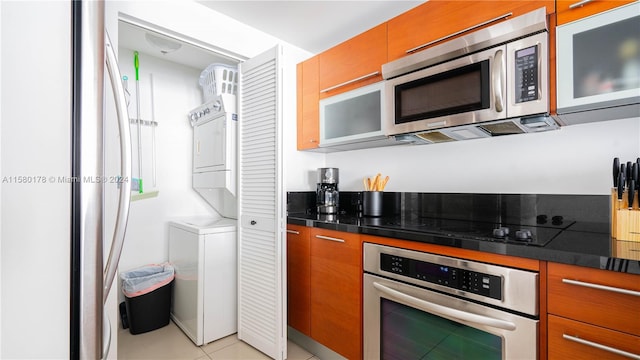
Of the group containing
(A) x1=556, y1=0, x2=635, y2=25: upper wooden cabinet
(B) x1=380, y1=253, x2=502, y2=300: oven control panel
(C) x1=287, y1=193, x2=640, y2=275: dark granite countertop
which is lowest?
(B) x1=380, y1=253, x2=502, y2=300: oven control panel

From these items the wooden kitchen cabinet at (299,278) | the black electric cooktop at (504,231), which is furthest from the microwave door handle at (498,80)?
the wooden kitchen cabinet at (299,278)

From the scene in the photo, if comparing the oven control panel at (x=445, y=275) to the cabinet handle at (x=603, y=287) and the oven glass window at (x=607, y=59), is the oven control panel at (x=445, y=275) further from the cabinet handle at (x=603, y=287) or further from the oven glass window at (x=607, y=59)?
the oven glass window at (x=607, y=59)

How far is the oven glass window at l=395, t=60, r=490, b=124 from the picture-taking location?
4.89 ft

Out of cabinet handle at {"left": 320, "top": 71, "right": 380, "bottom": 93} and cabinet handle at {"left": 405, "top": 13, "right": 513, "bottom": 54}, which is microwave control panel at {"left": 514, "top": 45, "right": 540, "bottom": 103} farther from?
cabinet handle at {"left": 320, "top": 71, "right": 380, "bottom": 93}

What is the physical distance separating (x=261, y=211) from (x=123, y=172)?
104 cm

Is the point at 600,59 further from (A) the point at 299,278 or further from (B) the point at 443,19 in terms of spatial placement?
(A) the point at 299,278

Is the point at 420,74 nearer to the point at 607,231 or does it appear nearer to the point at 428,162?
the point at 428,162

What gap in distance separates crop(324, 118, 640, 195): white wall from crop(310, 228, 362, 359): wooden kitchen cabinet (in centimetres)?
78

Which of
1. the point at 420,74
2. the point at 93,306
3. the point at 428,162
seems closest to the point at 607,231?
the point at 428,162

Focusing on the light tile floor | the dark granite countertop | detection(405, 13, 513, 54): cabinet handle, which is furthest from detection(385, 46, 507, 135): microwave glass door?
the light tile floor

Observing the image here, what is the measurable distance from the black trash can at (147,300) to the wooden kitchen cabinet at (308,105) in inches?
62.8

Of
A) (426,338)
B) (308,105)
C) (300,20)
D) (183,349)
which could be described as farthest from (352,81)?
(183,349)

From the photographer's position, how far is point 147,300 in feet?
7.55

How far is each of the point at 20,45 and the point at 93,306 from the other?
512 mm
